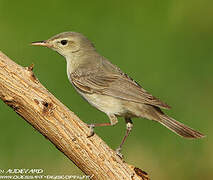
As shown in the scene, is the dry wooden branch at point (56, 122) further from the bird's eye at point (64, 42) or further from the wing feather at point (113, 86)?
the bird's eye at point (64, 42)

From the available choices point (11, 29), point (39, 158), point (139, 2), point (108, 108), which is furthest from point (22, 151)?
point (139, 2)

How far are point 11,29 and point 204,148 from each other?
4.09 meters

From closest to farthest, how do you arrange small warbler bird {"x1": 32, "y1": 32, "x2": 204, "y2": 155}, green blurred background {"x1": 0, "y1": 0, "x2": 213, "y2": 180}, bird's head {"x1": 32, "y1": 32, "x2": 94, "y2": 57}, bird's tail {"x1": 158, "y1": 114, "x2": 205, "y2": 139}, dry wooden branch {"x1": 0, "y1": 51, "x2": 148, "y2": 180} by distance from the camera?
dry wooden branch {"x1": 0, "y1": 51, "x2": 148, "y2": 180}
bird's tail {"x1": 158, "y1": 114, "x2": 205, "y2": 139}
small warbler bird {"x1": 32, "y1": 32, "x2": 204, "y2": 155}
bird's head {"x1": 32, "y1": 32, "x2": 94, "y2": 57}
green blurred background {"x1": 0, "y1": 0, "x2": 213, "y2": 180}

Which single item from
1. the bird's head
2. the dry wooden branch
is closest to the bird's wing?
the bird's head

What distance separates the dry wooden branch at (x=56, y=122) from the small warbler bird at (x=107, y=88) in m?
0.49

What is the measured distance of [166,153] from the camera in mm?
6629

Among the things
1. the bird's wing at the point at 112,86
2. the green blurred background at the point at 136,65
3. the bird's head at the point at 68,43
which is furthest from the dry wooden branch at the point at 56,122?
the green blurred background at the point at 136,65

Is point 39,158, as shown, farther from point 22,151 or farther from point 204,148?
point 204,148

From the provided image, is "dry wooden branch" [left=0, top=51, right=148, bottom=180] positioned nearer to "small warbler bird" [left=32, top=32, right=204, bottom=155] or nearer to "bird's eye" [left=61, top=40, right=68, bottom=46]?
"small warbler bird" [left=32, top=32, right=204, bottom=155]

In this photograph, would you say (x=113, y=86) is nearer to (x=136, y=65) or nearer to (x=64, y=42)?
(x=64, y=42)

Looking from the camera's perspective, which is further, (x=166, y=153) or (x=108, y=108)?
(x=166, y=153)

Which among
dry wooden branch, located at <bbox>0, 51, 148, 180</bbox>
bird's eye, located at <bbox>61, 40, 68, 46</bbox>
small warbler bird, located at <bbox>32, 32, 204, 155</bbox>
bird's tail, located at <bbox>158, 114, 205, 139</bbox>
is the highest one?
bird's eye, located at <bbox>61, 40, 68, 46</bbox>

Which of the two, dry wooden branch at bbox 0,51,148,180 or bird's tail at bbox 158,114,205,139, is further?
bird's tail at bbox 158,114,205,139

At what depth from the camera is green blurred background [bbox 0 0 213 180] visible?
6555mm
